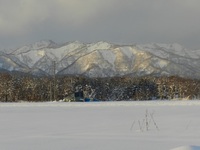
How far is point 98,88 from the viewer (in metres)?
63.9

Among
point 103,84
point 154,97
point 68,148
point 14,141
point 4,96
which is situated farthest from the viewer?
point 103,84

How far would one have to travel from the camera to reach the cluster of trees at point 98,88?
188 ft

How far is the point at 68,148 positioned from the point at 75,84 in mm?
56453

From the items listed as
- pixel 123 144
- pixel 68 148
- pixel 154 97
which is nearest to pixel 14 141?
pixel 68 148

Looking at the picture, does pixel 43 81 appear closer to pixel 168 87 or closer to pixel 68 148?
pixel 168 87

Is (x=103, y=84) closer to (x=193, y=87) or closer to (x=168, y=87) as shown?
(x=168, y=87)

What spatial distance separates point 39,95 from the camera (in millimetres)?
58531

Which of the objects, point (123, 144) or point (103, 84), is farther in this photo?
point (103, 84)

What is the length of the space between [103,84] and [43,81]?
10.4m

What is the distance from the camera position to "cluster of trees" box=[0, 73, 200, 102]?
57.2m

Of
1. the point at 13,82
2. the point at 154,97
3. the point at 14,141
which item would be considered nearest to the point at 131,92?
the point at 154,97

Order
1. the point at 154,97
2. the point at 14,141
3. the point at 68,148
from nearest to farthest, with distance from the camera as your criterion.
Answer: the point at 68,148
the point at 14,141
the point at 154,97

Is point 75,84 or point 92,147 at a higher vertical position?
point 75,84

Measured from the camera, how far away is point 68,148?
641 centimetres
